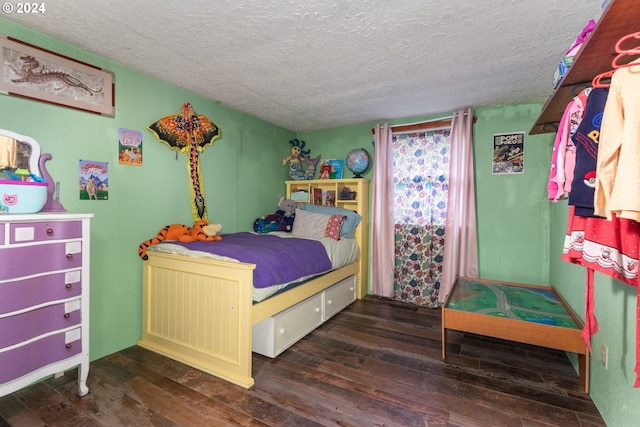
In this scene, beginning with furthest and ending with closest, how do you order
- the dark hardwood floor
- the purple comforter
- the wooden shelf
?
the purple comforter
the dark hardwood floor
the wooden shelf

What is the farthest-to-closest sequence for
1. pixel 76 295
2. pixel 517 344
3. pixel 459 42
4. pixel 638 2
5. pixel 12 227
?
pixel 517 344 < pixel 459 42 < pixel 76 295 < pixel 12 227 < pixel 638 2

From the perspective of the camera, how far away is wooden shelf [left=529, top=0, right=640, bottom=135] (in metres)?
0.90

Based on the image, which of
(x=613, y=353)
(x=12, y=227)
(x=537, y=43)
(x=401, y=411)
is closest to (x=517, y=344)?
(x=613, y=353)

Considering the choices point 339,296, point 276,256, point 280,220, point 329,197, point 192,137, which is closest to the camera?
point 276,256

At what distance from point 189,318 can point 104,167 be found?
1301mm

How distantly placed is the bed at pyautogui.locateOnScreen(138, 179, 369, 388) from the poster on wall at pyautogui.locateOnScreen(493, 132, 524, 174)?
7.53ft

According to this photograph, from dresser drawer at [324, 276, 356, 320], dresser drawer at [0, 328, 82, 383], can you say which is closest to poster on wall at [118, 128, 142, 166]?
dresser drawer at [0, 328, 82, 383]

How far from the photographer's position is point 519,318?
201 cm

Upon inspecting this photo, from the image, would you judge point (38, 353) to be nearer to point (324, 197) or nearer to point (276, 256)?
point (276, 256)

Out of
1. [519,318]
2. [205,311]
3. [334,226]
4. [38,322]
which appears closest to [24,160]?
[38,322]

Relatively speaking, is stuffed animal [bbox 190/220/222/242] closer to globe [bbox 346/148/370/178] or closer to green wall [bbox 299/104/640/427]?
globe [bbox 346/148/370/178]

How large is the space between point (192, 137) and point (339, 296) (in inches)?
86.7

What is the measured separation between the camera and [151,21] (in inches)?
66.8

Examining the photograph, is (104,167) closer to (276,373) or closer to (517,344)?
(276,373)
